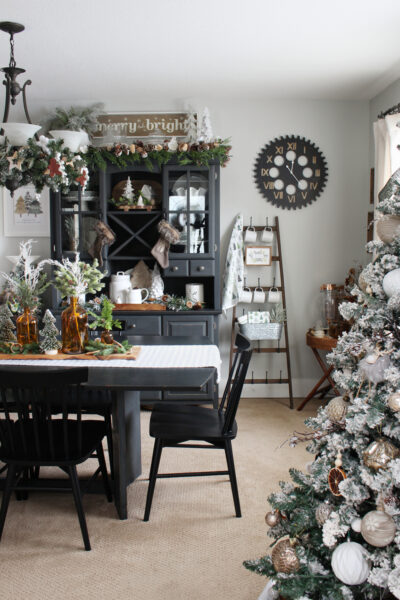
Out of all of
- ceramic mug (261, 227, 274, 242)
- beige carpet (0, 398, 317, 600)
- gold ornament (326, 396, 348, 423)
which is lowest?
beige carpet (0, 398, 317, 600)

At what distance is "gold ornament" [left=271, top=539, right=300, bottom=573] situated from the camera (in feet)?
4.94

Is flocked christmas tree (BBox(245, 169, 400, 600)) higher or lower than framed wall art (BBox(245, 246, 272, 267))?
lower

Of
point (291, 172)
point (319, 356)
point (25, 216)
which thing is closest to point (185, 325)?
point (319, 356)

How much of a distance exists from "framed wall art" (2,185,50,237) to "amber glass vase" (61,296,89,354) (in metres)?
1.99

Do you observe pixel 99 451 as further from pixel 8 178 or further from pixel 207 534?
pixel 8 178

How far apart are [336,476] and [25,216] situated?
153 inches

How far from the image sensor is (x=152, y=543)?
2336 mm

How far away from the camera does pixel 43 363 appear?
267 centimetres

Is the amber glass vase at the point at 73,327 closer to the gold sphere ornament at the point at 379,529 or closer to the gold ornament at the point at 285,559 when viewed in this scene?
the gold ornament at the point at 285,559

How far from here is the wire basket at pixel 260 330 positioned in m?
4.28

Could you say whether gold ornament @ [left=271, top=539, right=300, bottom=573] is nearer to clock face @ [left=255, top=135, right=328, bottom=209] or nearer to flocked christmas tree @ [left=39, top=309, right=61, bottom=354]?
flocked christmas tree @ [left=39, top=309, right=61, bottom=354]

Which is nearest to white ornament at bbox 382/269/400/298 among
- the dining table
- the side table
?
the dining table

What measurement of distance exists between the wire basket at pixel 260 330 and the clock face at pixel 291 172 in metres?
1.05

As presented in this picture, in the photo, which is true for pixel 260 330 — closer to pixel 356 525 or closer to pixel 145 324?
pixel 145 324
